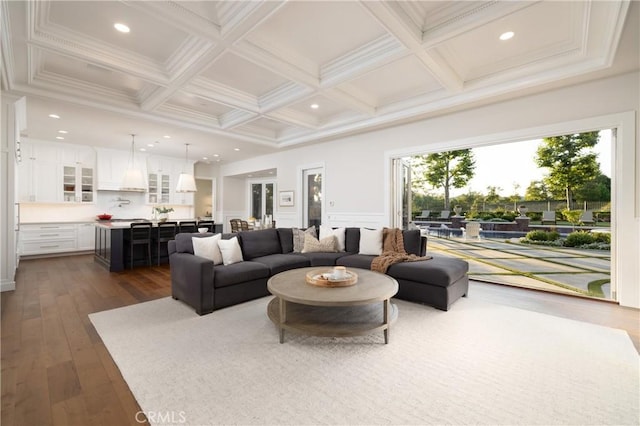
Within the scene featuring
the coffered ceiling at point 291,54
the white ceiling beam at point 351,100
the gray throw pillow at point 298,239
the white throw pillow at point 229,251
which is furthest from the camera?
the gray throw pillow at point 298,239

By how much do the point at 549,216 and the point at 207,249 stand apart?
8826mm

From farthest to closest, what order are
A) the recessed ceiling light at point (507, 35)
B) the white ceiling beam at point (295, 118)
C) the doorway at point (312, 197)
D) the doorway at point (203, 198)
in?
the doorway at point (203, 198), the doorway at point (312, 197), the white ceiling beam at point (295, 118), the recessed ceiling light at point (507, 35)

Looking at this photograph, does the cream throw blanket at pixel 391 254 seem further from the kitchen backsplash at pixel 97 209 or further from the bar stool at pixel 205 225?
the kitchen backsplash at pixel 97 209

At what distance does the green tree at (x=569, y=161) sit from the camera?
6836 millimetres

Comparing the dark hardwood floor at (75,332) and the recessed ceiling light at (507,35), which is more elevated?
the recessed ceiling light at (507,35)

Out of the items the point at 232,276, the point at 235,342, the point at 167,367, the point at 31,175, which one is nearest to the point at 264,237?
the point at 232,276

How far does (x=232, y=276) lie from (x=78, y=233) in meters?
6.04

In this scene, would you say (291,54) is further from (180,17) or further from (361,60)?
(180,17)

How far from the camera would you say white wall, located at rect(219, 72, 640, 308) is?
131 inches

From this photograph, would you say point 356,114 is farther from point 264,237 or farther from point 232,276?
point 232,276

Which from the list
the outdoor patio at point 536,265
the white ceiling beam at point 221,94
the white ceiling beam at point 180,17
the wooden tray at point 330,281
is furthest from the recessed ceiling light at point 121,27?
the outdoor patio at point 536,265

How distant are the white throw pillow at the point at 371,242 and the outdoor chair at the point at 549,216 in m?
6.34

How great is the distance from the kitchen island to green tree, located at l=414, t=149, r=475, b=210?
23.9 ft

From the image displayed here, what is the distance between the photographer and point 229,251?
3.71 m
